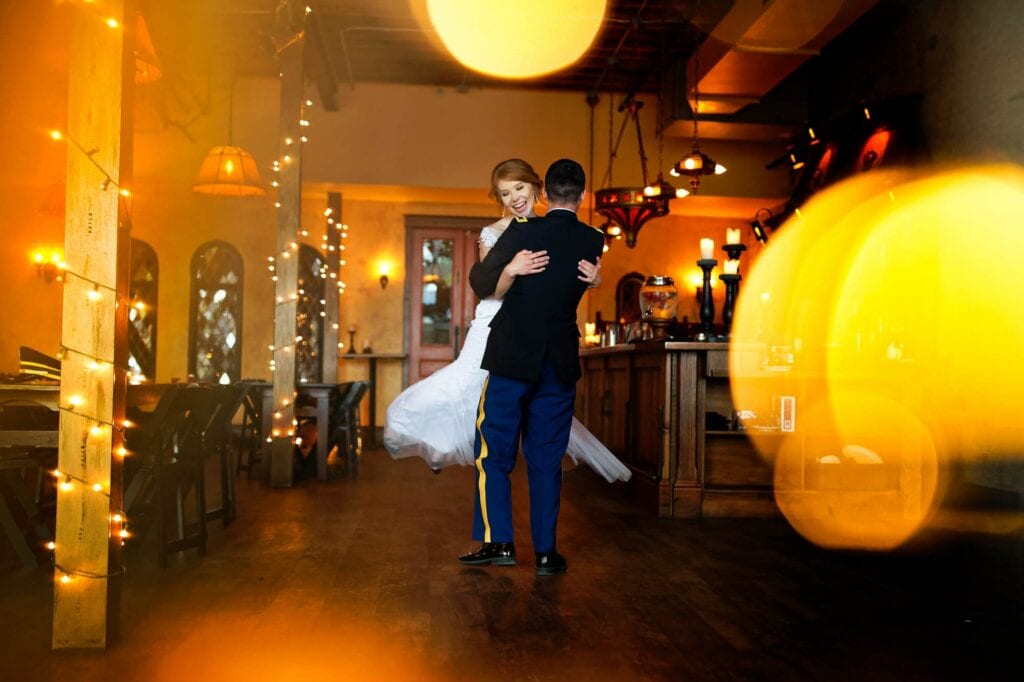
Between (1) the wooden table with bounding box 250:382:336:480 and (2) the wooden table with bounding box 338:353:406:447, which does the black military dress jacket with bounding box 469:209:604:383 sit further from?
(2) the wooden table with bounding box 338:353:406:447

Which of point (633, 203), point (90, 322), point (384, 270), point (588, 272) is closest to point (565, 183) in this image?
point (588, 272)

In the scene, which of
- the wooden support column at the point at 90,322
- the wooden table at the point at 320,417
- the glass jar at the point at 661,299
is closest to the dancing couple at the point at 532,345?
the wooden support column at the point at 90,322

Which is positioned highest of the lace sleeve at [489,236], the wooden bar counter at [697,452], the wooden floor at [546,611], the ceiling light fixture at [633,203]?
the ceiling light fixture at [633,203]

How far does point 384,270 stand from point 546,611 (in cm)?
1025

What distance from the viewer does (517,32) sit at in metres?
10.3

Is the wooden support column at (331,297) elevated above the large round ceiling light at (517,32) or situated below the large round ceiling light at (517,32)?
below

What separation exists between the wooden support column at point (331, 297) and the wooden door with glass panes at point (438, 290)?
2582mm

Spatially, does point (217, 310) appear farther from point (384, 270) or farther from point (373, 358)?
point (384, 270)

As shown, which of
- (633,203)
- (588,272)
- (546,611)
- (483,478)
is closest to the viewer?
(546,611)

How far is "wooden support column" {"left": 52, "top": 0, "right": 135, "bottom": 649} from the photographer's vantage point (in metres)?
2.79

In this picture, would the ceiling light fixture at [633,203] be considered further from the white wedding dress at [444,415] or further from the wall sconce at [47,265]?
the wall sconce at [47,265]

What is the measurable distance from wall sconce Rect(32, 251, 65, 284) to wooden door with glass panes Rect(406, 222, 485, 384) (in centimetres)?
578

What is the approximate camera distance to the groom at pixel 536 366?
3.81 metres

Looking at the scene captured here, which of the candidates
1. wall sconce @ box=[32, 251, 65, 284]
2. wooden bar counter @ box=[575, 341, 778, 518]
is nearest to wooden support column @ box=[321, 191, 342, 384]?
wall sconce @ box=[32, 251, 65, 284]
